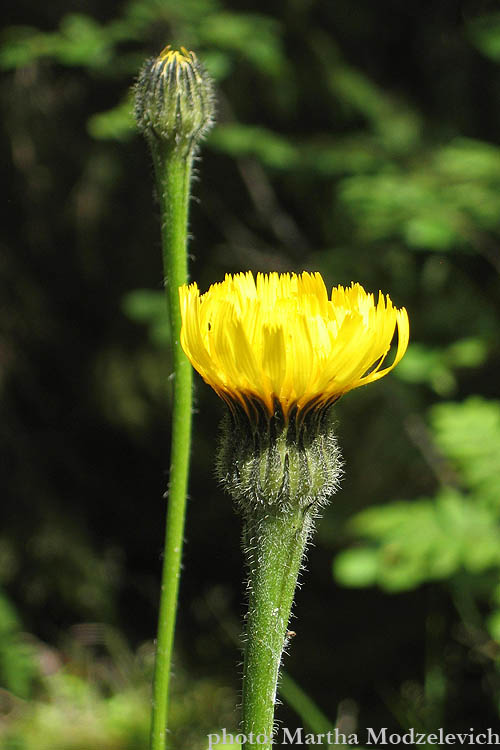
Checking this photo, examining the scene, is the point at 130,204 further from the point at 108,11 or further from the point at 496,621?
the point at 496,621

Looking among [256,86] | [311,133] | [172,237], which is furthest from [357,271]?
[172,237]

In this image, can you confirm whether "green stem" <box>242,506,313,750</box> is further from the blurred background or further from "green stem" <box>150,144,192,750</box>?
the blurred background

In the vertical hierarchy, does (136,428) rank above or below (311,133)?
below

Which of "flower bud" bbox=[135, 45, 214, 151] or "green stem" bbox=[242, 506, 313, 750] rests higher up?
"flower bud" bbox=[135, 45, 214, 151]

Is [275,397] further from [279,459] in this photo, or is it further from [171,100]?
[171,100]

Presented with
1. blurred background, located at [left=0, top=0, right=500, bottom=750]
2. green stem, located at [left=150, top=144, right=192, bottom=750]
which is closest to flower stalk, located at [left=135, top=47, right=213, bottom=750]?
green stem, located at [left=150, top=144, right=192, bottom=750]

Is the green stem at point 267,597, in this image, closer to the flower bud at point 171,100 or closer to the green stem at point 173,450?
the green stem at point 173,450
